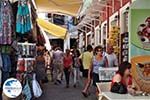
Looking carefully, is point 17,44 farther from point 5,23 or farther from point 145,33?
point 145,33

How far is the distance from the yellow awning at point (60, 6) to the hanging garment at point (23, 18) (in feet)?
31.9

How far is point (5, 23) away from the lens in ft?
28.2

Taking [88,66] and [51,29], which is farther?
[51,29]

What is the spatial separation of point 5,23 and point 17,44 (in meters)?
0.72

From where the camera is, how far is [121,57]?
14062 millimetres

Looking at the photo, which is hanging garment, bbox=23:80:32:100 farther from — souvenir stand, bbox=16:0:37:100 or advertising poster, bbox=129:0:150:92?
advertising poster, bbox=129:0:150:92

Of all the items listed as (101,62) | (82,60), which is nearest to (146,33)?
(101,62)

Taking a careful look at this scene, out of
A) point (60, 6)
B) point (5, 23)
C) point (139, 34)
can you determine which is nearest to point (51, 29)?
point (60, 6)

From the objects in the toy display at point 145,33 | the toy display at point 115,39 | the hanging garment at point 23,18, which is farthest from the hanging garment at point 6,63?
the toy display at point 115,39

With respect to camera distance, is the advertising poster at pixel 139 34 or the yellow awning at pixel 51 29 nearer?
the advertising poster at pixel 139 34

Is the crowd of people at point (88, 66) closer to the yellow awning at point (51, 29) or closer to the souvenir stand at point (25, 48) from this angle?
the souvenir stand at point (25, 48)

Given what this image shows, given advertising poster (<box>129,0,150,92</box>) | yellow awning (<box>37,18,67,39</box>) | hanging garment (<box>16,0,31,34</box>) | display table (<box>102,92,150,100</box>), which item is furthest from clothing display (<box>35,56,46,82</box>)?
yellow awning (<box>37,18,67,39</box>)

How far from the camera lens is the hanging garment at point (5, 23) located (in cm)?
851

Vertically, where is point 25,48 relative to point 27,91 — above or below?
above
